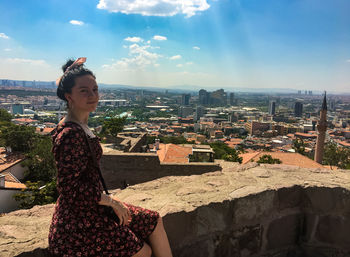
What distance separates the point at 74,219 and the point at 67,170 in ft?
0.72

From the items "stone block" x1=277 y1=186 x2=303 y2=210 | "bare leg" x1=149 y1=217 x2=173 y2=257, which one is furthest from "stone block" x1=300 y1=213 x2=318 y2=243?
"bare leg" x1=149 y1=217 x2=173 y2=257

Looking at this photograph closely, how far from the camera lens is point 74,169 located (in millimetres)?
1118

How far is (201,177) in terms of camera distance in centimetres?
215

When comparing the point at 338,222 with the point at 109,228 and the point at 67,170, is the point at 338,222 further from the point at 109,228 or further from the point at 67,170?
the point at 67,170

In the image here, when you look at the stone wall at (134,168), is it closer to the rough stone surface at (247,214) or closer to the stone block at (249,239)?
the rough stone surface at (247,214)

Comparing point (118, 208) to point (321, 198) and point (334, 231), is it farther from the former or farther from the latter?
point (334, 231)

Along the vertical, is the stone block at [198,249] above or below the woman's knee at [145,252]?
below

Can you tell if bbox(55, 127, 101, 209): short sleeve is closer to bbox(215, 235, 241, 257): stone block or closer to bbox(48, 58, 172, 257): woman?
bbox(48, 58, 172, 257): woman

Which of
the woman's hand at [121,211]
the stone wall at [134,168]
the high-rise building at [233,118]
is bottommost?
the high-rise building at [233,118]

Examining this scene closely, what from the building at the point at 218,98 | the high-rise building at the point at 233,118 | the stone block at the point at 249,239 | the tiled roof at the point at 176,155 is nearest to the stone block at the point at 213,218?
the stone block at the point at 249,239

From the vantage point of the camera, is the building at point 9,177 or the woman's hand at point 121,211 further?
the building at point 9,177

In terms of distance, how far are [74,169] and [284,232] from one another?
1555 mm

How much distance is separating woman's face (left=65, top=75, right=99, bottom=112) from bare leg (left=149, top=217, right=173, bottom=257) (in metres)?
0.71

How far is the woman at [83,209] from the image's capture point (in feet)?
3.65
